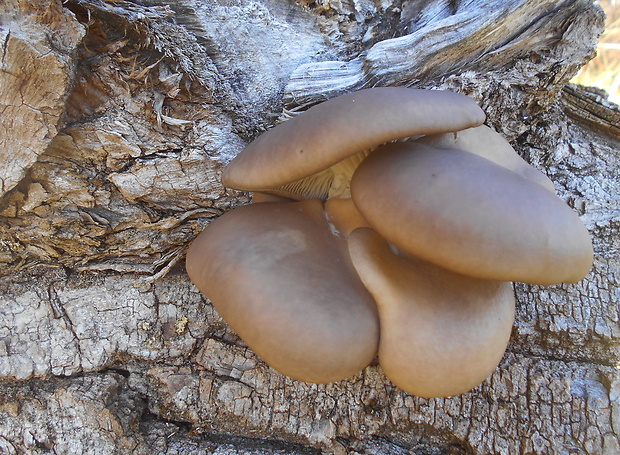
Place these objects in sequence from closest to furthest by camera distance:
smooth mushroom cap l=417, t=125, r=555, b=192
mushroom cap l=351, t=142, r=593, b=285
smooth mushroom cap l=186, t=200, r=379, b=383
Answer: mushroom cap l=351, t=142, r=593, b=285, smooth mushroom cap l=186, t=200, r=379, b=383, smooth mushroom cap l=417, t=125, r=555, b=192

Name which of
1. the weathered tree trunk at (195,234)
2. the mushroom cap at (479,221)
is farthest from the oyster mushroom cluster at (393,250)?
the weathered tree trunk at (195,234)

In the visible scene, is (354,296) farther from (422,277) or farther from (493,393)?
(493,393)

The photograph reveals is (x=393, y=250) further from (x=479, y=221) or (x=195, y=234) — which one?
(x=195, y=234)

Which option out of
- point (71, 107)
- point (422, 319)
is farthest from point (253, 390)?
point (71, 107)

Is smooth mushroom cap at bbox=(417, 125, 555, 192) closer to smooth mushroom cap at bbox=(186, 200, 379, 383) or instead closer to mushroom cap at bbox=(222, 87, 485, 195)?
mushroom cap at bbox=(222, 87, 485, 195)

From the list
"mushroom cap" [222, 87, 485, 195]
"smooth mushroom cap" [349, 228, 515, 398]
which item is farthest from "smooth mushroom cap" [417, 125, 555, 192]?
"smooth mushroom cap" [349, 228, 515, 398]

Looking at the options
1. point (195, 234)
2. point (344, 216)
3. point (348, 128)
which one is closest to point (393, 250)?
point (344, 216)

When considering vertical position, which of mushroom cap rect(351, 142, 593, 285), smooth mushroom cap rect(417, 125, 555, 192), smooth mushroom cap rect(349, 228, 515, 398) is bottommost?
smooth mushroom cap rect(349, 228, 515, 398)
